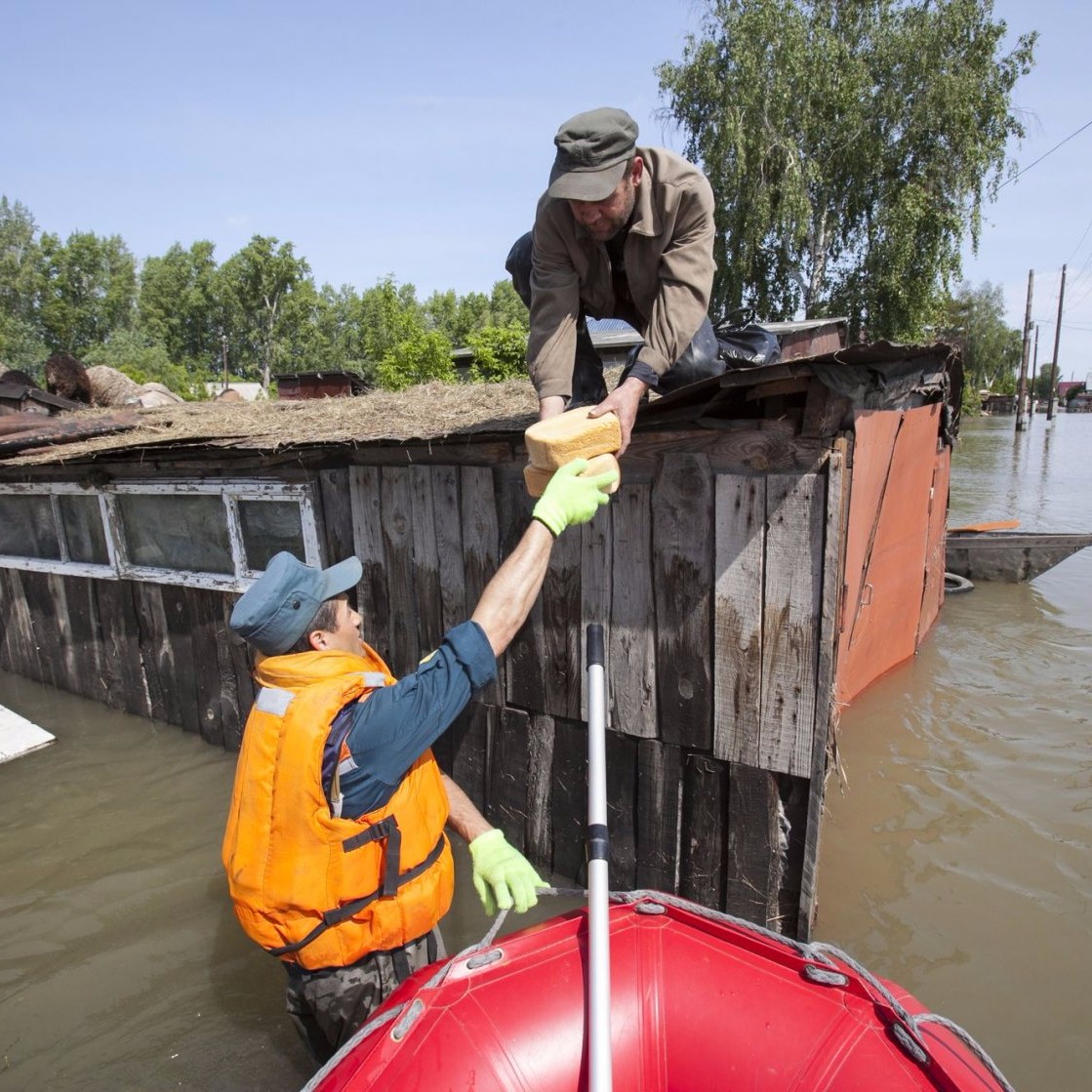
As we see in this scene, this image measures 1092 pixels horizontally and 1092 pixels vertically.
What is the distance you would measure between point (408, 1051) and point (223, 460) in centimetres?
455

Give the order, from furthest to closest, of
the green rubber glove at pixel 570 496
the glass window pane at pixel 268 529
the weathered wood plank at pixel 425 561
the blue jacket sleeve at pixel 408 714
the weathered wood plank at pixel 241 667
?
the weathered wood plank at pixel 241 667 → the glass window pane at pixel 268 529 → the weathered wood plank at pixel 425 561 → the green rubber glove at pixel 570 496 → the blue jacket sleeve at pixel 408 714

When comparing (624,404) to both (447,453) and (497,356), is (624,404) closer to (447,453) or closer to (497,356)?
(447,453)

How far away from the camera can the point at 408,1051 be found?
6.53 feet

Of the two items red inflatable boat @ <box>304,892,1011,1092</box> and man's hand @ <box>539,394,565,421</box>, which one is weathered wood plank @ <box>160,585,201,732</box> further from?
red inflatable boat @ <box>304,892,1011,1092</box>

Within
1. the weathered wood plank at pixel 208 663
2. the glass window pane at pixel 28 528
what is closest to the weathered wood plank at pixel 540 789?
the weathered wood plank at pixel 208 663

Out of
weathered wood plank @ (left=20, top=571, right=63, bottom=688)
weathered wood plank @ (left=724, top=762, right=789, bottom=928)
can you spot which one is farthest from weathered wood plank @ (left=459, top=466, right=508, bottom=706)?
weathered wood plank @ (left=20, top=571, right=63, bottom=688)

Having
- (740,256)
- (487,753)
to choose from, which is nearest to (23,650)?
(487,753)

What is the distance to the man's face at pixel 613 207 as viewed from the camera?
9.20 feet

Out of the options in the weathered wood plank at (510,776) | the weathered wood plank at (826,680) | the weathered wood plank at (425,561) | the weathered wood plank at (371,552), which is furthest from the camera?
the weathered wood plank at (371,552)

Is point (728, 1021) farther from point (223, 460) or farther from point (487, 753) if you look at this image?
point (223, 460)

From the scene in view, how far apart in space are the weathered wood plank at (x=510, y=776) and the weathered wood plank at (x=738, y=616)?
1.27 metres

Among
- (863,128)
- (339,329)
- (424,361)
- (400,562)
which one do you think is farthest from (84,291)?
(400,562)

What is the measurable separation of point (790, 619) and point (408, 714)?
1846 millimetres

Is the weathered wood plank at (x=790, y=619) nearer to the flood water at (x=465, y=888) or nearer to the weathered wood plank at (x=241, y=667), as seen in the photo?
the flood water at (x=465, y=888)
